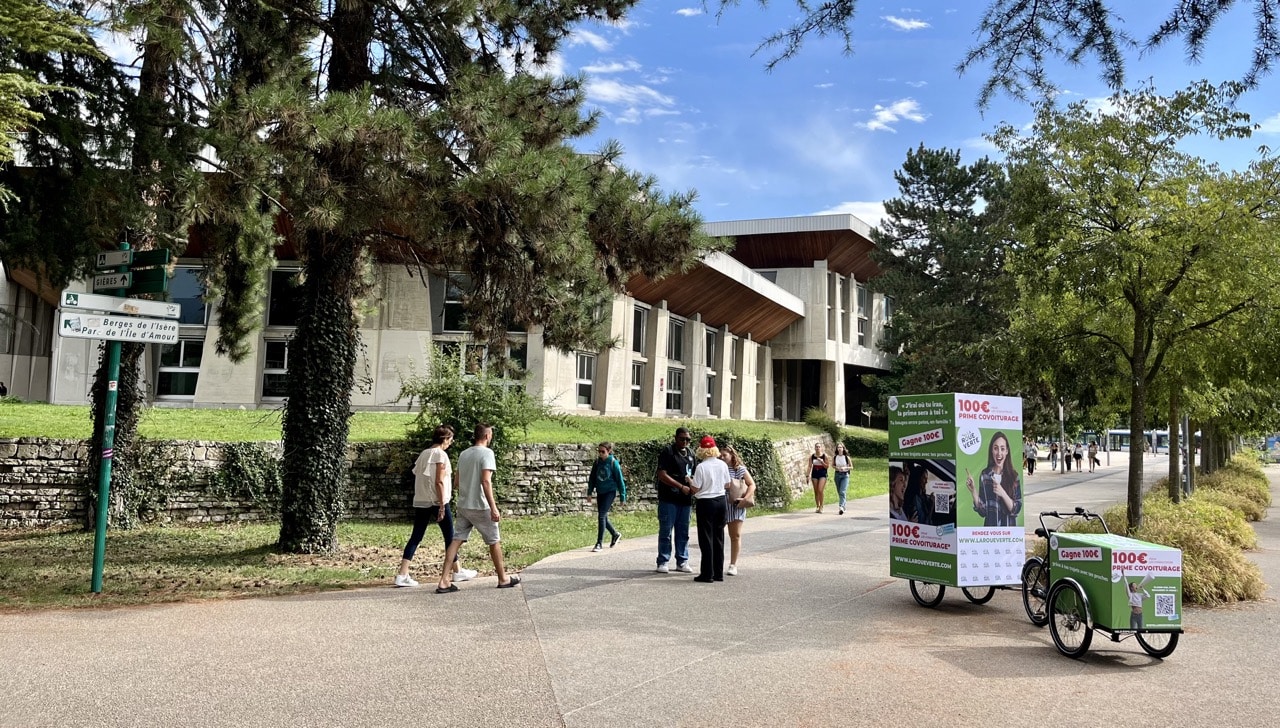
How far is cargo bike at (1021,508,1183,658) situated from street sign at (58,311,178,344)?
8.88 metres

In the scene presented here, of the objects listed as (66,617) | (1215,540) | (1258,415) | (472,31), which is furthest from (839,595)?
(1258,415)

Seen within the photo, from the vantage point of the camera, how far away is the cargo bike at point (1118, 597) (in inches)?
259

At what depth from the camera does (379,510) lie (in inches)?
672

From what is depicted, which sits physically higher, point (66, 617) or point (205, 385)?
point (205, 385)

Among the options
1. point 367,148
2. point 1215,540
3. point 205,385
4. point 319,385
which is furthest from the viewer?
point 205,385

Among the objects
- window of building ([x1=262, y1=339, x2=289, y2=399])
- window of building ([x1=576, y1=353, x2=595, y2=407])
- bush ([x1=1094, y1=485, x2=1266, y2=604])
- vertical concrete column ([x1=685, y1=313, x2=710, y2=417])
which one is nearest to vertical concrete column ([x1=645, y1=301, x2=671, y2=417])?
vertical concrete column ([x1=685, y1=313, x2=710, y2=417])

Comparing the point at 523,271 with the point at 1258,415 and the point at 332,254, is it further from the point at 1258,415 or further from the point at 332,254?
the point at 1258,415

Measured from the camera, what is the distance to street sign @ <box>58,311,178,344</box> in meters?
8.44

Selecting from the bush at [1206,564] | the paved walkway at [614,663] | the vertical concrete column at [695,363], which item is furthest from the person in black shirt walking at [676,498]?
the vertical concrete column at [695,363]

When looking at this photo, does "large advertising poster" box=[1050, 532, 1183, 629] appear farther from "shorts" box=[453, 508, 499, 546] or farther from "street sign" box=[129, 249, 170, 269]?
"street sign" box=[129, 249, 170, 269]

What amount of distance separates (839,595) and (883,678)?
3.29 m

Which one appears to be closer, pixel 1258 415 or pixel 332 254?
pixel 332 254

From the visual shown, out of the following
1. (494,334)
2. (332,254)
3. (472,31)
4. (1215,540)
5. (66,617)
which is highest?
(472,31)

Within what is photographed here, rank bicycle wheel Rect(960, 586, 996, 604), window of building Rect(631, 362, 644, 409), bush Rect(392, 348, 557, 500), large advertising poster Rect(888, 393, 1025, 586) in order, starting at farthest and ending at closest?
window of building Rect(631, 362, 644, 409) → bush Rect(392, 348, 557, 500) → bicycle wheel Rect(960, 586, 996, 604) → large advertising poster Rect(888, 393, 1025, 586)
